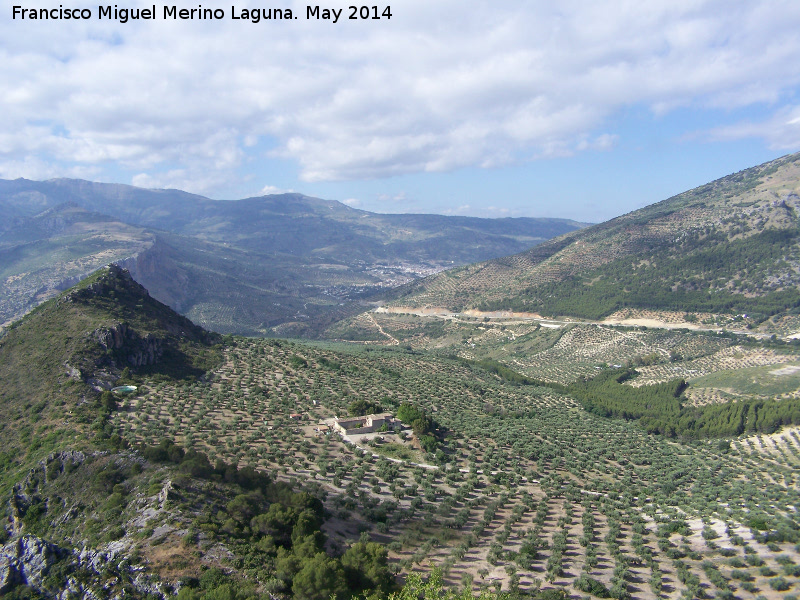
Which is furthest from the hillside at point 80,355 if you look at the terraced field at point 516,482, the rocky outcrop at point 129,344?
the terraced field at point 516,482

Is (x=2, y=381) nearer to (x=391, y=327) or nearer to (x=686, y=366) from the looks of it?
(x=686, y=366)

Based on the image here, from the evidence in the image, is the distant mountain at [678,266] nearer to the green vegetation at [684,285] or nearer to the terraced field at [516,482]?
the green vegetation at [684,285]

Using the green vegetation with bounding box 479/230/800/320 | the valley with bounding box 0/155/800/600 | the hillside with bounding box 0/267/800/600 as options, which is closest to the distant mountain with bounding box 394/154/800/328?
the green vegetation with bounding box 479/230/800/320

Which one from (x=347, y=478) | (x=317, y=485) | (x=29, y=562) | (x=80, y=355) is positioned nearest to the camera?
(x=29, y=562)

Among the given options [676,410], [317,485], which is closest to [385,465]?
[317,485]

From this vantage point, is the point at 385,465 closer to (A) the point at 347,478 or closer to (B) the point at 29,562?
(A) the point at 347,478

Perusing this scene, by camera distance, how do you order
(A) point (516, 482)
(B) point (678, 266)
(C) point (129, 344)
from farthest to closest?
1. (B) point (678, 266)
2. (C) point (129, 344)
3. (A) point (516, 482)

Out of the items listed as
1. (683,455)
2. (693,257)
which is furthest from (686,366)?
(693,257)

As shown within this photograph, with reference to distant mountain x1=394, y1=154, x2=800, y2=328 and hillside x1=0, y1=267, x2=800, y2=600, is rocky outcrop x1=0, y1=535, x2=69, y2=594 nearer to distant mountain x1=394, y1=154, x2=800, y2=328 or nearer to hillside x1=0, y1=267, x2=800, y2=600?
hillside x1=0, y1=267, x2=800, y2=600

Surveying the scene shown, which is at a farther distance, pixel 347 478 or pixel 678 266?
pixel 678 266
